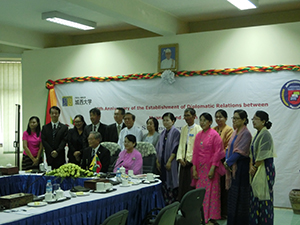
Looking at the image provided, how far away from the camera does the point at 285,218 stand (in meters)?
5.76

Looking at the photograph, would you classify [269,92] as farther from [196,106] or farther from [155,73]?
[155,73]

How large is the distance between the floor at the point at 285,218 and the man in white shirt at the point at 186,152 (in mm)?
704

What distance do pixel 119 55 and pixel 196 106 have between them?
1.83 meters

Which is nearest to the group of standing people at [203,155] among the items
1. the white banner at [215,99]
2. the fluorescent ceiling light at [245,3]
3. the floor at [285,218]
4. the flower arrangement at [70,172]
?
the floor at [285,218]

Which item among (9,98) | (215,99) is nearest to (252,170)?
(215,99)

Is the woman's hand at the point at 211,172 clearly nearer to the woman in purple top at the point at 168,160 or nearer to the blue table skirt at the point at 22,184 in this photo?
the woman in purple top at the point at 168,160

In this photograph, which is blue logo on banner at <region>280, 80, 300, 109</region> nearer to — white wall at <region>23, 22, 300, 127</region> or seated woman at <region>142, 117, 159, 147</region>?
white wall at <region>23, 22, 300, 127</region>

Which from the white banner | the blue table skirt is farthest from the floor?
the blue table skirt

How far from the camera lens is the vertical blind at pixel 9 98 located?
973 cm

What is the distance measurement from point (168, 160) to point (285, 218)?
1.80 metres

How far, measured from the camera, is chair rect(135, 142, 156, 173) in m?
5.58

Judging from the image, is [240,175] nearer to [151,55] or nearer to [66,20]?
[151,55]

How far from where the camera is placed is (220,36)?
6887 millimetres

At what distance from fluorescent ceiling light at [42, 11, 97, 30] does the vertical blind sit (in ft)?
9.42
